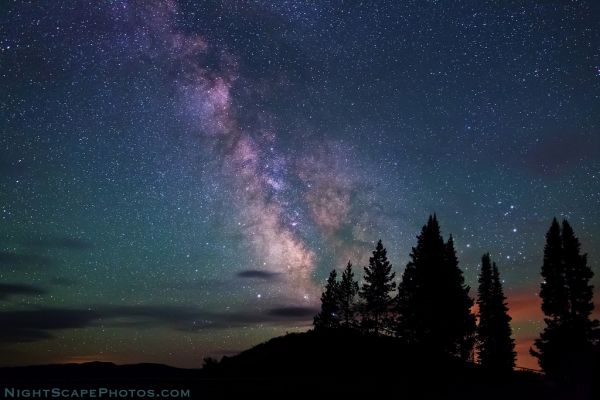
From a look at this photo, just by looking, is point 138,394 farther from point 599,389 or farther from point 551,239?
point 551,239

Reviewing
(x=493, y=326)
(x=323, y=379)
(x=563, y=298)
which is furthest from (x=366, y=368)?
(x=493, y=326)

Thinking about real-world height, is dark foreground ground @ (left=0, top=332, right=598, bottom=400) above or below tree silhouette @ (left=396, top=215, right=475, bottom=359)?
below

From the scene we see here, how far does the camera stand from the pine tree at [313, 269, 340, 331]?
6316 centimetres

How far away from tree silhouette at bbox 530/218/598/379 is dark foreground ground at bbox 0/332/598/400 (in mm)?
7947

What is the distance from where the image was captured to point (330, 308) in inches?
2527

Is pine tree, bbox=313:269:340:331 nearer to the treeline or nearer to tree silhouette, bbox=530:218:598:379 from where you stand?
the treeline

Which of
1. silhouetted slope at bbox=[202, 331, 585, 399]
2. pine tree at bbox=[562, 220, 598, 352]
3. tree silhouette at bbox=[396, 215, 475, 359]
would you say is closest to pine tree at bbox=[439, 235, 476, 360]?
tree silhouette at bbox=[396, 215, 475, 359]

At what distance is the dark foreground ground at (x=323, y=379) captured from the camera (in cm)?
1623

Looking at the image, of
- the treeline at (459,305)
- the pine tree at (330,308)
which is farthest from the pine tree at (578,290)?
the pine tree at (330,308)

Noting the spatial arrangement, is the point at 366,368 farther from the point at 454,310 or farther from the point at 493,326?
the point at 493,326

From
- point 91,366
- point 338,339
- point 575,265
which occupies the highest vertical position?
point 575,265

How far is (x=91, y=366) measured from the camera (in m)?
76.6

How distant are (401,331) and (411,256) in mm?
7927

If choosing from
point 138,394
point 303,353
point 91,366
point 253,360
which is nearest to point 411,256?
point 303,353
